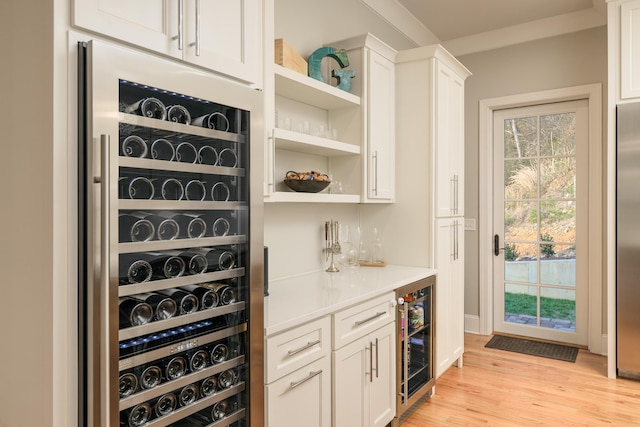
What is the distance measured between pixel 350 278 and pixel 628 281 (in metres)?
2.09

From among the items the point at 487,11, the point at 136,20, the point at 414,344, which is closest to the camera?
the point at 136,20

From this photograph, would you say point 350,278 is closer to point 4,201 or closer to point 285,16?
point 285,16

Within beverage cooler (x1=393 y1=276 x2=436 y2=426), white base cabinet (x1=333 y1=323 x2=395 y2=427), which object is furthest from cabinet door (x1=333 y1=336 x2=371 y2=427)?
beverage cooler (x1=393 y1=276 x2=436 y2=426)

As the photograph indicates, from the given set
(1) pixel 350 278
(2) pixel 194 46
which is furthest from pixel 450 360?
(2) pixel 194 46

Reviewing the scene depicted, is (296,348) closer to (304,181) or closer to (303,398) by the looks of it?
(303,398)

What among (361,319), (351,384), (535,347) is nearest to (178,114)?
(361,319)

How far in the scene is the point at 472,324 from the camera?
14.6 ft

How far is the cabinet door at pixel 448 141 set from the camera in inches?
122

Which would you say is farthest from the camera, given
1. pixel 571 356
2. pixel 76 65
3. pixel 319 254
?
pixel 571 356

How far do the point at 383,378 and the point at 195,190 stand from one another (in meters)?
1.55

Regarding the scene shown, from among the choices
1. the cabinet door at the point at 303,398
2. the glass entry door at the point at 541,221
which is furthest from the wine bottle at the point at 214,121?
the glass entry door at the point at 541,221

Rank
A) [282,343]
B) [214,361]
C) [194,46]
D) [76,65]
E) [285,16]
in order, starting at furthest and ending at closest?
1. [285,16]
2. [282,343]
3. [214,361]
4. [194,46]
5. [76,65]

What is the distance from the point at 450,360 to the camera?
10.8 feet

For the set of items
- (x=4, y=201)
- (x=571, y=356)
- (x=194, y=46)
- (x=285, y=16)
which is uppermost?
(x=285, y=16)
